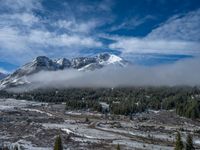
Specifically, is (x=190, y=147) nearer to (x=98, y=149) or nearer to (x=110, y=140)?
(x=98, y=149)

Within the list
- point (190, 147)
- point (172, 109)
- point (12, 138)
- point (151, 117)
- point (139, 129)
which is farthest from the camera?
point (172, 109)

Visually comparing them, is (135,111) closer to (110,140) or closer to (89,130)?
(89,130)

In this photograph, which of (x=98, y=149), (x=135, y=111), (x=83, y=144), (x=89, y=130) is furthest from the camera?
(x=135, y=111)

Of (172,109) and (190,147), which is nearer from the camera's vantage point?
(190,147)

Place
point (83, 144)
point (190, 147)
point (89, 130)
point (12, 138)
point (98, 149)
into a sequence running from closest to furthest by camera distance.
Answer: point (190, 147)
point (98, 149)
point (83, 144)
point (12, 138)
point (89, 130)

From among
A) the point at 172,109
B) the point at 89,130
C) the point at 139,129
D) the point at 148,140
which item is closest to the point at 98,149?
the point at 148,140

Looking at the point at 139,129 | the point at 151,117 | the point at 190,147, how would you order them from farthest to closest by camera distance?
the point at 151,117, the point at 139,129, the point at 190,147

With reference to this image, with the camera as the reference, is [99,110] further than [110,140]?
Yes

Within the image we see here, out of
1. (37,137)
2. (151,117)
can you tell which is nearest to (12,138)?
(37,137)
